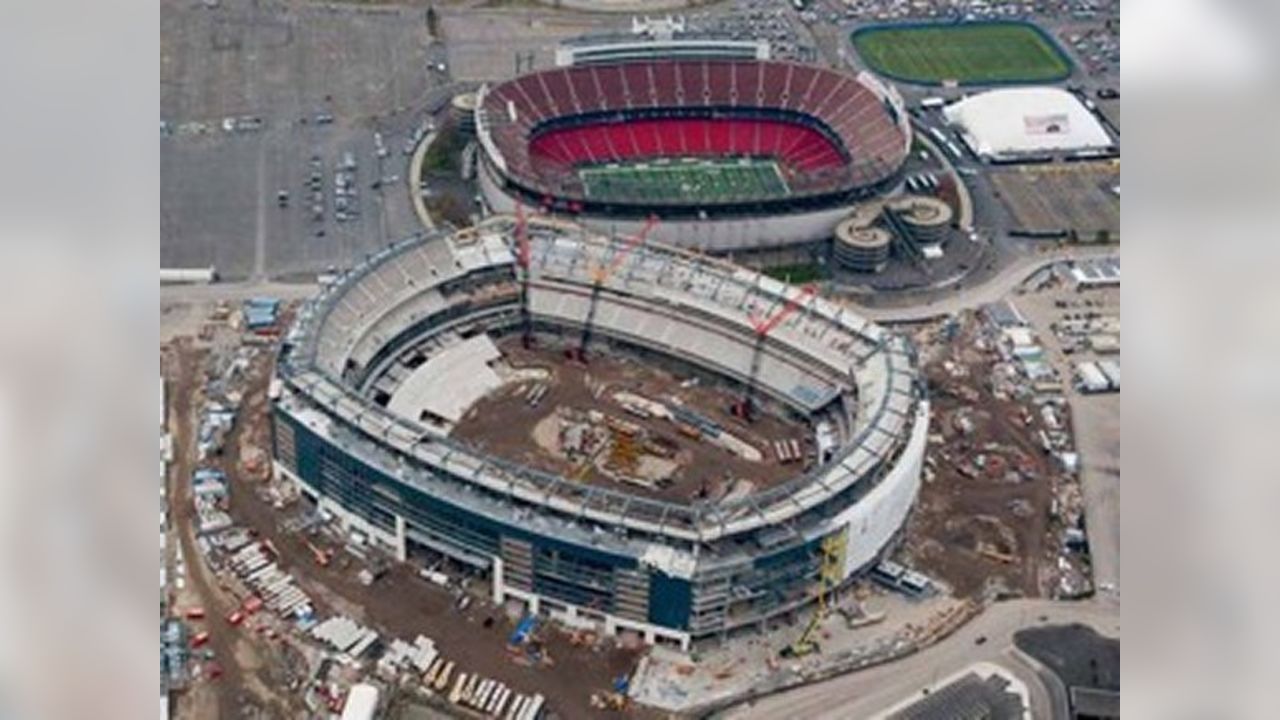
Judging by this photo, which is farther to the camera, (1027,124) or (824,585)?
(1027,124)

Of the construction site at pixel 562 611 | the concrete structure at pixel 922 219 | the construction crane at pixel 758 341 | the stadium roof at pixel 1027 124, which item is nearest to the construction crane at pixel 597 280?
the construction site at pixel 562 611

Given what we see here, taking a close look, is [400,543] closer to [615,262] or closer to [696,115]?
[615,262]

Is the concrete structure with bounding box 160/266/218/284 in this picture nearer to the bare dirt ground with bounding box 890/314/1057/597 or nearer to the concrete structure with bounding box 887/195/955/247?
the bare dirt ground with bounding box 890/314/1057/597

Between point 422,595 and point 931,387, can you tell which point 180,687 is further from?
point 931,387

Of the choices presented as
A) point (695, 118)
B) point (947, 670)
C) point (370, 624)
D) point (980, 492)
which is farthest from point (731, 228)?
point (370, 624)

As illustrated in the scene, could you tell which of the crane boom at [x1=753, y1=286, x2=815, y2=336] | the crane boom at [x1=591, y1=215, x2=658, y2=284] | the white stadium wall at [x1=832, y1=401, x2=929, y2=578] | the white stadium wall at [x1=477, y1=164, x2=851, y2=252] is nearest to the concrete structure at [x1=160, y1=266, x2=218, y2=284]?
the white stadium wall at [x1=477, y1=164, x2=851, y2=252]

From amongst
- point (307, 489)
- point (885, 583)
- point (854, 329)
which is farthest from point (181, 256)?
point (885, 583)
